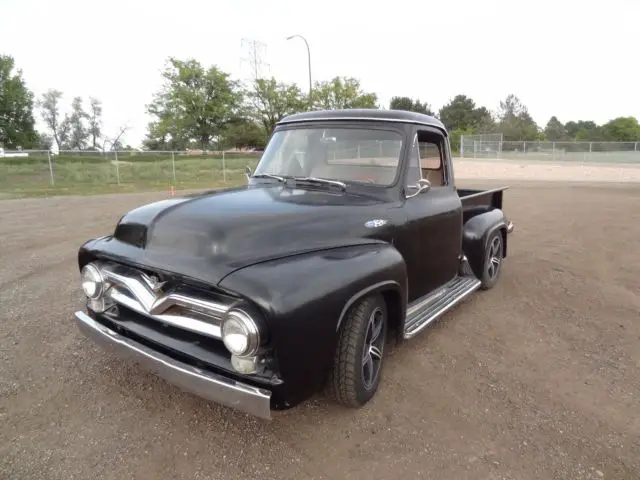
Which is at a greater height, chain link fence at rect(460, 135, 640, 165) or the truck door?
chain link fence at rect(460, 135, 640, 165)

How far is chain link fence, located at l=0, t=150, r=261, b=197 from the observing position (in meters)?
18.7

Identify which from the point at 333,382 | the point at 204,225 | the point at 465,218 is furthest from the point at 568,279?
the point at 204,225

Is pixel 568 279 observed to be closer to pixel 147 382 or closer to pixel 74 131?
pixel 147 382

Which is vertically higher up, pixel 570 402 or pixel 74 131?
pixel 74 131

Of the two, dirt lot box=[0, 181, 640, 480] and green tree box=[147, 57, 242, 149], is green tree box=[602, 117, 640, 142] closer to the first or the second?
green tree box=[147, 57, 242, 149]

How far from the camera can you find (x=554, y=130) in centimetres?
8000

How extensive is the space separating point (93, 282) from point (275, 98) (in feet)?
168

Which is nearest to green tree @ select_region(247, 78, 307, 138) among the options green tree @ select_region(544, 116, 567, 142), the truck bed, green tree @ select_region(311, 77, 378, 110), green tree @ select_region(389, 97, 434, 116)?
green tree @ select_region(311, 77, 378, 110)

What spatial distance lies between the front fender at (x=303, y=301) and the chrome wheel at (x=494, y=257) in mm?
2915

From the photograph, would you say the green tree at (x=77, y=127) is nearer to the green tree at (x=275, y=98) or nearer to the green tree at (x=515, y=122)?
the green tree at (x=275, y=98)

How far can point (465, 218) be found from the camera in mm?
4914

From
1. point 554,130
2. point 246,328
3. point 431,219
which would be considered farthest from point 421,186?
point 554,130

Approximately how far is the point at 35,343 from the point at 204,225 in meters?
2.29

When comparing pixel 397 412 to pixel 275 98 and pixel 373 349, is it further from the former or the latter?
pixel 275 98
